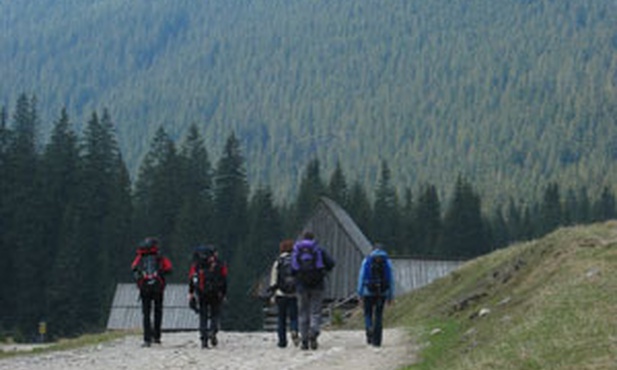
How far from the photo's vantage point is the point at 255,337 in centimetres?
2575

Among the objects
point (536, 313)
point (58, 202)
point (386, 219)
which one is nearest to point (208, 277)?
point (536, 313)

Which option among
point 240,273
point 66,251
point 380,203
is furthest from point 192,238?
point 380,203

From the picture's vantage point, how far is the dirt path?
17.3m

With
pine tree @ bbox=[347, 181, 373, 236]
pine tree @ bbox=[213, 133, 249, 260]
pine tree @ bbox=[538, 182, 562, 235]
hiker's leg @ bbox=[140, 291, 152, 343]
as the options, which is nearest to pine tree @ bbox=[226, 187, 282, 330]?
pine tree @ bbox=[213, 133, 249, 260]

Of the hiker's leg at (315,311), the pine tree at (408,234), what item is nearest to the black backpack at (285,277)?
the hiker's leg at (315,311)

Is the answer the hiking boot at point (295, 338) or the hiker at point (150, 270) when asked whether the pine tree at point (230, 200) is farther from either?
the hiker at point (150, 270)

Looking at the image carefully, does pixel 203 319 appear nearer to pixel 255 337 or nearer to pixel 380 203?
pixel 255 337

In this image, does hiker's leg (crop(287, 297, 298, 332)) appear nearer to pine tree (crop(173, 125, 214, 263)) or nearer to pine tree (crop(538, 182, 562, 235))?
pine tree (crop(173, 125, 214, 263))

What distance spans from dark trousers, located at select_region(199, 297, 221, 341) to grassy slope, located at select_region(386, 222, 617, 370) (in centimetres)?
432

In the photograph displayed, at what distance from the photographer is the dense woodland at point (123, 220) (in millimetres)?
93750

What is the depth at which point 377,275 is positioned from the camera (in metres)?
20.4

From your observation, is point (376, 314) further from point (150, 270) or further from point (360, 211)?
point (360, 211)

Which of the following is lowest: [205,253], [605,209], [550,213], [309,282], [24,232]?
[309,282]

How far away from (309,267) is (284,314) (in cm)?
190
